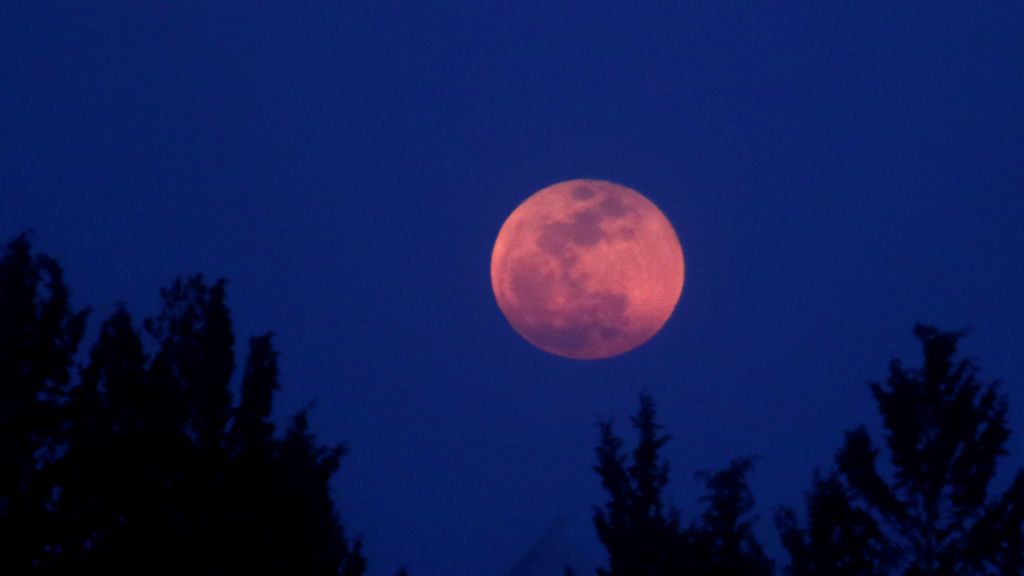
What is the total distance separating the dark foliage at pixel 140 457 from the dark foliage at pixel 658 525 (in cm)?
449

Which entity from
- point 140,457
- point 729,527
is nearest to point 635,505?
point 729,527

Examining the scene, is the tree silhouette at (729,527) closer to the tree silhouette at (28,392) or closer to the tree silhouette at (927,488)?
the tree silhouette at (927,488)

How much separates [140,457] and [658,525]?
7.31 metres

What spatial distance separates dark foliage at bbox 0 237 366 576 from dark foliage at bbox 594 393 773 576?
449 cm

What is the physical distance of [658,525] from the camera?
44.6 ft

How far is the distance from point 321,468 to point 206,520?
2.38 m

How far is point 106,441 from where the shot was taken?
1166cm

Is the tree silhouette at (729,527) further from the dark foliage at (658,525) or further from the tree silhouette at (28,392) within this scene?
the tree silhouette at (28,392)

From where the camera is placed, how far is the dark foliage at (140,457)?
36.7ft

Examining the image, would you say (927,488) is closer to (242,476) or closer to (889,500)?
(889,500)

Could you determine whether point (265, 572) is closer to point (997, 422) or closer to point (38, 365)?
point (38, 365)

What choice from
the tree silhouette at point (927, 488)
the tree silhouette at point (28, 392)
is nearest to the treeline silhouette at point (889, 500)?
the tree silhouette at point (927, 488)

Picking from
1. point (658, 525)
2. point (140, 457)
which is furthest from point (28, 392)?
point (658, 525)

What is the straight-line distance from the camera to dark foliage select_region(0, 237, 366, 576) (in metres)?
11.2
